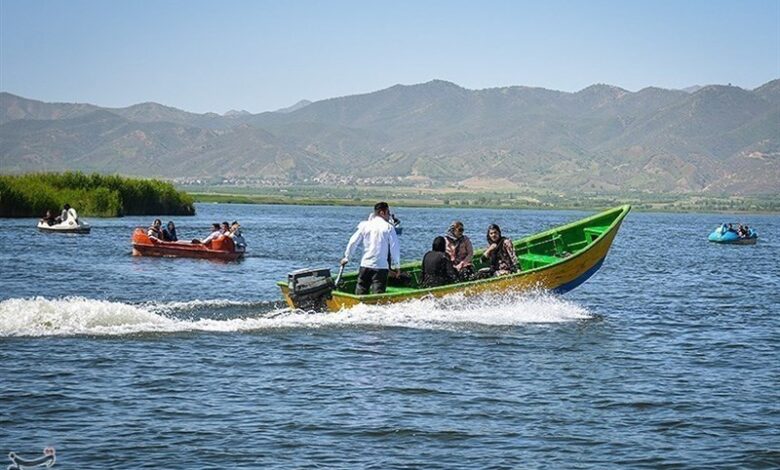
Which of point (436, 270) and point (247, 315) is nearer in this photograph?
point (436, 270)

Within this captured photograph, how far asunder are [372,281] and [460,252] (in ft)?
8.56

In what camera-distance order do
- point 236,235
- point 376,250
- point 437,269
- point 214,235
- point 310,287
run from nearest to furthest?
point 376,250 → point 310,287 → point 437,269 → point 214,235 → point 236,235

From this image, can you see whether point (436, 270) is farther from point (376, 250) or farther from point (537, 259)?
point (537, 259)

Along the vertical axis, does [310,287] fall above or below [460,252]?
below

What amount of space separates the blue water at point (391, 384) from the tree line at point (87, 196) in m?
49.6

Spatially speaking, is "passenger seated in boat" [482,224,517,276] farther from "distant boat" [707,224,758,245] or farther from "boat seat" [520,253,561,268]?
"distant boat" [707,224,758,245]

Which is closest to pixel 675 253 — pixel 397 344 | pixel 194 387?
pixel 397 344

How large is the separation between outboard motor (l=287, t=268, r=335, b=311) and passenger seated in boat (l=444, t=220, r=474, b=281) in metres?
3.00

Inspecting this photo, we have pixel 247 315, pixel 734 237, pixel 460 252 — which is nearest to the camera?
pixel 247 315

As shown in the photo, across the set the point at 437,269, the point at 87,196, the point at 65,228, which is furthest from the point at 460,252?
the point at 87,196

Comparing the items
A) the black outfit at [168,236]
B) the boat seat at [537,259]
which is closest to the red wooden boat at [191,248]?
the black outfit at [168,236]

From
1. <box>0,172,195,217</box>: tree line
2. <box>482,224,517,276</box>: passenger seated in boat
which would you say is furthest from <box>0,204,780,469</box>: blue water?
<box>0,172,195,217</box>: tree line

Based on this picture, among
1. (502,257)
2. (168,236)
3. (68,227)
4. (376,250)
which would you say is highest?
(376,250)

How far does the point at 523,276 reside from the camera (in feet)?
83.3
